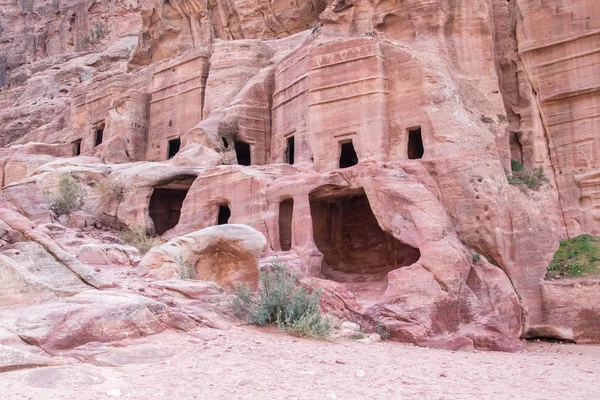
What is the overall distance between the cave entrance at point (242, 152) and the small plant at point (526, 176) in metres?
10.7

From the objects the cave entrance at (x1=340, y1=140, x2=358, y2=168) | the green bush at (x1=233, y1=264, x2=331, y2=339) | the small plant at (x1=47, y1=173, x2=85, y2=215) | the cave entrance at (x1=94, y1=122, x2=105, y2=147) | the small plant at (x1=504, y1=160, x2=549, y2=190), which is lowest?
the green bush at (x1=233, y1=264, x2=331, y2=339)

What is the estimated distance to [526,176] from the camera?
62.0 ft

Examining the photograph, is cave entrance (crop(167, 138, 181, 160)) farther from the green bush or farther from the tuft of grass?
the green bush

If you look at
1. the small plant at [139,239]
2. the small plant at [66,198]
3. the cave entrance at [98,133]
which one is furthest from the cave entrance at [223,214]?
the cave entrance at [98,133]

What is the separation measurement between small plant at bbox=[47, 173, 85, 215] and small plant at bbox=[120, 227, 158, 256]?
1980mm

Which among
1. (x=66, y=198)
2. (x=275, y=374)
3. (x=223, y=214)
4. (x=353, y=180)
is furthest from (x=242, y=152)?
(x=275, y=374)

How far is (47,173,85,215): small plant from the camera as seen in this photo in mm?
20733

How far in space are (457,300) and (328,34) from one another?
39.3 ft

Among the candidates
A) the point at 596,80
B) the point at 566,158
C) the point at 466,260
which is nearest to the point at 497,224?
the point at 466,260

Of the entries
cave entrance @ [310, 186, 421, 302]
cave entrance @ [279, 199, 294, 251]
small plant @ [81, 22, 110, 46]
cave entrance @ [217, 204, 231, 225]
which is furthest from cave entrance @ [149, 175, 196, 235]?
small plant @ [81, 22, 110, 46]

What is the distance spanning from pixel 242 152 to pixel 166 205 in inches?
156

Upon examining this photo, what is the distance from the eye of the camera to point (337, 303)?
1307 centimetres

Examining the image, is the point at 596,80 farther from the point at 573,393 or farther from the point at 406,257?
the point at 573,393

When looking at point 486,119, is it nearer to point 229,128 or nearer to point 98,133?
point 229,128
